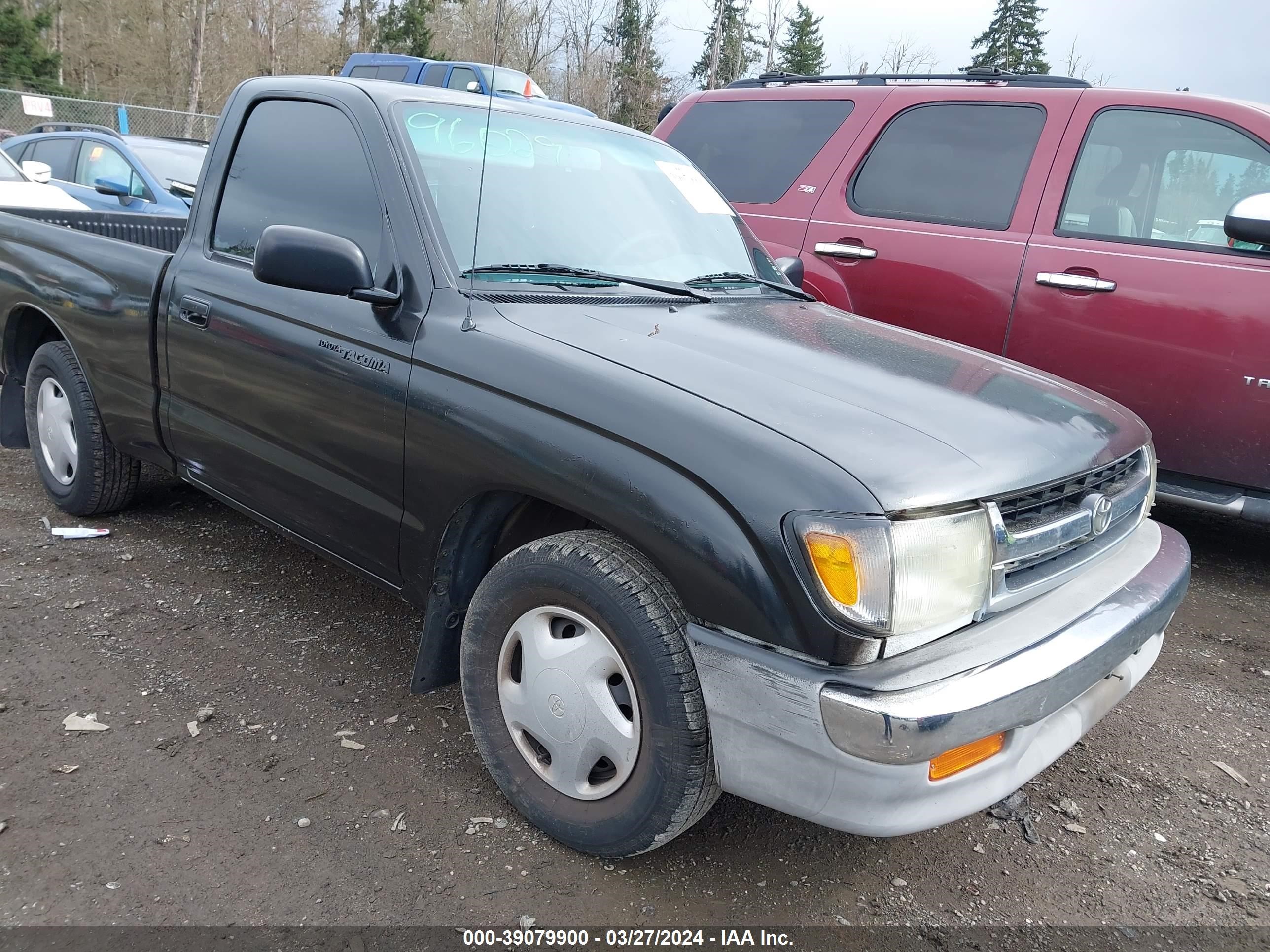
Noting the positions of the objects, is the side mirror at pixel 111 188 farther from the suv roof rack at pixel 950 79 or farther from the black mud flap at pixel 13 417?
the suv roof rack at pixel 950 79

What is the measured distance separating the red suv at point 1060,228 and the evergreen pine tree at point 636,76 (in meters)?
25.1

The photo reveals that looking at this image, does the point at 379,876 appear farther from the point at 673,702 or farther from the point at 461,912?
the point at 673,702

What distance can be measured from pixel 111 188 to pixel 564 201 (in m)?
8.27

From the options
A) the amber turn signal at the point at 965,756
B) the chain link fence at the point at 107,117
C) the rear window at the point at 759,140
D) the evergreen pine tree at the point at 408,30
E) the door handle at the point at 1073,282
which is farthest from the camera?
the evergreen pine tree at the point at 408,30

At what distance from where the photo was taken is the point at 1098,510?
228 centimetres

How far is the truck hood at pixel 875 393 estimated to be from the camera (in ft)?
6.48

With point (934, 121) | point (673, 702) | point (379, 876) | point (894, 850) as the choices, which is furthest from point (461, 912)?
point (934, 121)

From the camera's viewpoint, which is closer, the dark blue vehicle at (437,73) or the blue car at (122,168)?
the dark blue vehicle at (437,73)

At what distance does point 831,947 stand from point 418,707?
4.67ft

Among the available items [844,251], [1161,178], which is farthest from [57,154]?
[1161,178]

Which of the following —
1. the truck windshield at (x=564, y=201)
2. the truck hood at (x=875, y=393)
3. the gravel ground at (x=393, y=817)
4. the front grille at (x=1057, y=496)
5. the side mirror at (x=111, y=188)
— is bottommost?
the gravel ground at (x=393, y=817)

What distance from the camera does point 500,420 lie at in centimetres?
230

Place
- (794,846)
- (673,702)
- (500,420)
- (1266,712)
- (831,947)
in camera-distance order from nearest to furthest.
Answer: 1. (673,702)
2. (831,947)
3. (500,420)
4. (794,846)
5. (1266,712)

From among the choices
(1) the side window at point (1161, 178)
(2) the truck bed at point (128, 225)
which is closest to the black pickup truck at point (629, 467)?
(2) the truck bed at point (128, 225)
